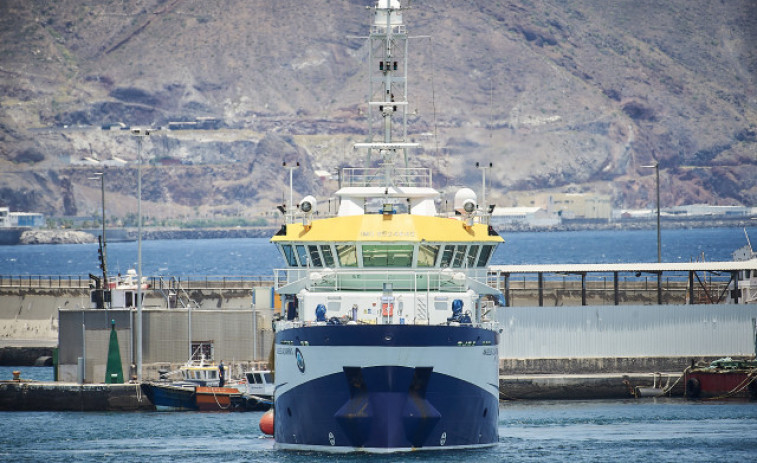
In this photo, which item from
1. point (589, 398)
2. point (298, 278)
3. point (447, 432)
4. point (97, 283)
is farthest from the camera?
point (97, 283)

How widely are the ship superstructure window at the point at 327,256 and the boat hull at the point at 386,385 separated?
3081 millimetres

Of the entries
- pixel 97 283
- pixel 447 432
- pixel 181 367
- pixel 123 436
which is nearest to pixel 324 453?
pixel 447 432

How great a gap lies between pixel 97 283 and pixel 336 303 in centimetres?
3121

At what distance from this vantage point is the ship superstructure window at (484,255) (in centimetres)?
5244

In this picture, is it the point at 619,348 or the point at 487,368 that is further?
the point at 619,348

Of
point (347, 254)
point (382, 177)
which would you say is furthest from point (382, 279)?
point (382, 177)

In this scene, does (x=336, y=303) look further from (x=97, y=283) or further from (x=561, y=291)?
(x=561, y=291)

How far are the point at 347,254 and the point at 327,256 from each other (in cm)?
70

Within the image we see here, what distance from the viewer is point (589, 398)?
7325 cm

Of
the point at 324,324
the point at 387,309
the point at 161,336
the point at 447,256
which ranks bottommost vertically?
the point at 161,336

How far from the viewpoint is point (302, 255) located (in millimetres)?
52250

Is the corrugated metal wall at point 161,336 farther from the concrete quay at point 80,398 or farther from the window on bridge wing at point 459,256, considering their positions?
the window on bridge wing at point 459,256

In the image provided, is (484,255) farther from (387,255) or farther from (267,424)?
(267,424)

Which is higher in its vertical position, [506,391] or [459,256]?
[459,256]
